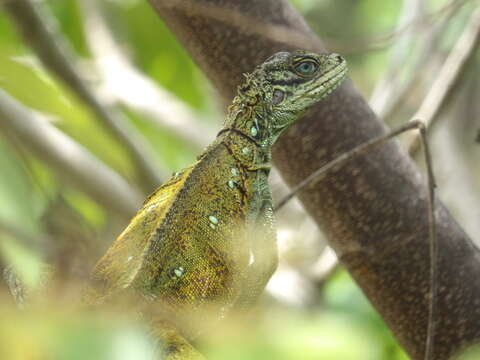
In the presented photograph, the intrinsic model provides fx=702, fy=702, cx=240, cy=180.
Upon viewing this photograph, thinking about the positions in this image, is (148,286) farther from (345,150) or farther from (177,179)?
(345,150)

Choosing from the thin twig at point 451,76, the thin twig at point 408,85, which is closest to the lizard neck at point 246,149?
the thin twig at point 451,76

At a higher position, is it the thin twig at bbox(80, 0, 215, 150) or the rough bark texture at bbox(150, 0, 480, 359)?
the thin twig at bbox(80, 0, 215, 150)

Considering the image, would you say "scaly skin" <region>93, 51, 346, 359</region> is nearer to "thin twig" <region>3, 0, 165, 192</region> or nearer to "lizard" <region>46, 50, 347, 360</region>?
"lizard" <region>46, 50, 347, 360</region>

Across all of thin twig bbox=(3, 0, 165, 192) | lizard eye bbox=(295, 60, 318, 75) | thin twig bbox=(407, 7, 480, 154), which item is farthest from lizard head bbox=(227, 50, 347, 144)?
thin twig bbox=(3, 0, 165, 192)

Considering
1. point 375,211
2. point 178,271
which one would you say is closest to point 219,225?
point 178,271

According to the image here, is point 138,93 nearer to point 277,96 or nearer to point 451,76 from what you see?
point 277,96

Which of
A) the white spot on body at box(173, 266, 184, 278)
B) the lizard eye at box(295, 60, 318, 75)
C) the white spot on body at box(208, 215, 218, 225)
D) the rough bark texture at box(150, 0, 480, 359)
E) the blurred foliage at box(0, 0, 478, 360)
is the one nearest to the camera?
the blurred foliage at box(0, 0, 478, 360)

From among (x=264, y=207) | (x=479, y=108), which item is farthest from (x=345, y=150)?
(x=479, y=108)
